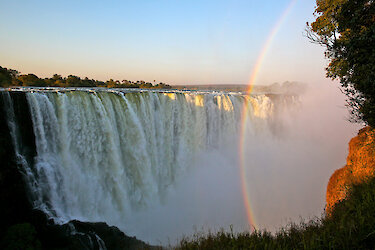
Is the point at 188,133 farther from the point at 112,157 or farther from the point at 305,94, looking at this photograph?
the point at 305,94

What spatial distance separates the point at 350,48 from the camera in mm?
5652

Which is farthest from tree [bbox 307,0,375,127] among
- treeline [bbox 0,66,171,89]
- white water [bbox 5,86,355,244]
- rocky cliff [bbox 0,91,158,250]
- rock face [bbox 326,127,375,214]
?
treeline [bbox 0,66,171,89]

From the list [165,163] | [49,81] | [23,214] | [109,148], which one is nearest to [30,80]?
[49,81]

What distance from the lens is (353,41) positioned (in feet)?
18.1

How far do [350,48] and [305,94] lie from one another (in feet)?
108

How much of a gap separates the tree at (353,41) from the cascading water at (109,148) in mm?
9616

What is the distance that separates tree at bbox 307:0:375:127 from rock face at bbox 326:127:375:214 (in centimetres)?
163

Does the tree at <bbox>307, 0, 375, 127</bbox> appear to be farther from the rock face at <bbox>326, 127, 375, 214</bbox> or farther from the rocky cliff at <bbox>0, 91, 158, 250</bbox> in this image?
the rocky cliff at <bbox>0, 91, 158, 250</bbox>

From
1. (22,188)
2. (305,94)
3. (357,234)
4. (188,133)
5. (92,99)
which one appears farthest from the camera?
(305,94)

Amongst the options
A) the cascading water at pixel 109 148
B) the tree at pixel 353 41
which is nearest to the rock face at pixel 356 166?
the tree at pixel 353 41

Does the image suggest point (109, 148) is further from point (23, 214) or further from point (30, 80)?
point (30, 80)

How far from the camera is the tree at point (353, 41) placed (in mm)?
5414

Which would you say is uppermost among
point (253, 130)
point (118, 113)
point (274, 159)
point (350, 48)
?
point (350, 48)

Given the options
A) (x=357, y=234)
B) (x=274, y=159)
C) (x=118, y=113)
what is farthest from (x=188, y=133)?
(x=357, y=234)
